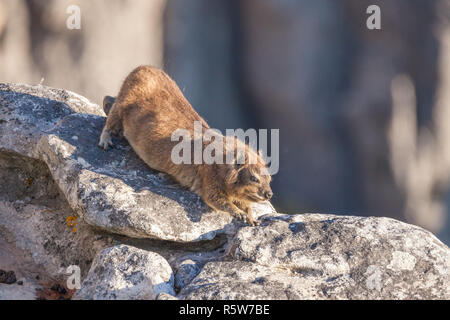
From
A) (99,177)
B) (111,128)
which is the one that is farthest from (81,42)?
(99,177)

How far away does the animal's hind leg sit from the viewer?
5.41m

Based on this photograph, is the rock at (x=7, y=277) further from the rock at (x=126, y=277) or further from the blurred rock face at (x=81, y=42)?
the blurred rock face at (x=81, y=42)

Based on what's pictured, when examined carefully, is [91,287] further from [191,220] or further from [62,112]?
[62,112]

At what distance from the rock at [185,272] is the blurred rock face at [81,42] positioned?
7504mm

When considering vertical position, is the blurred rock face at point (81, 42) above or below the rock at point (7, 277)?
above

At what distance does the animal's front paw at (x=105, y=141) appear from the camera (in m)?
5.39

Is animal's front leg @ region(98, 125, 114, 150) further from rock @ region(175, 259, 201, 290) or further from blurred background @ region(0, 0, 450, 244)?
blurred background @ region(0, 0, 450, 244)

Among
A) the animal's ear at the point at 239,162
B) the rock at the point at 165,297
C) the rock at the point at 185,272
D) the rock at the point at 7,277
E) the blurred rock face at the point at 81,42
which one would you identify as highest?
the blurred rock face at the point at 81,42

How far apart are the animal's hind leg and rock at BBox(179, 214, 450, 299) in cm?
186

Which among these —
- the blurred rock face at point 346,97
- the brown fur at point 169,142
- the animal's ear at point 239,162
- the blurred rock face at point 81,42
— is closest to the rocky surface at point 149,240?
the brown fur at point 169,142

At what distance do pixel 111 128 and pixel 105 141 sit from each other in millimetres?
253

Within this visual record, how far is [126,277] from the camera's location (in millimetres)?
3766

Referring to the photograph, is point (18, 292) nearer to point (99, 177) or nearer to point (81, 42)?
point (99, 177)
